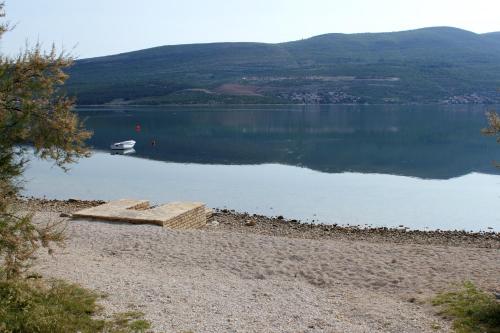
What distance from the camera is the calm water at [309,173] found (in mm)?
30250

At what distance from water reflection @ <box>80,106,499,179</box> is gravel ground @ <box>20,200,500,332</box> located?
24.8 meters

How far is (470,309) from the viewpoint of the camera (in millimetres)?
11031

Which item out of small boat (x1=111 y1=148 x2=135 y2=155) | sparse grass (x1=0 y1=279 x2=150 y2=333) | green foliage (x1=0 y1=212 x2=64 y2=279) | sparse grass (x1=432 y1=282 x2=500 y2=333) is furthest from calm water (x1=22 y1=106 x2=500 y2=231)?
green foliage (x1=0 y1=212 x2=64 y2=279)

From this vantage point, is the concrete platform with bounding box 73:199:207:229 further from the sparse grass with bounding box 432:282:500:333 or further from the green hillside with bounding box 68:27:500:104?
the green hillside with bounding box 68:27:500:104

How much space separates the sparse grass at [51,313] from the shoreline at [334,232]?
11.7 metres

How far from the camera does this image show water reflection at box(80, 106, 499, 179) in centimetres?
4822

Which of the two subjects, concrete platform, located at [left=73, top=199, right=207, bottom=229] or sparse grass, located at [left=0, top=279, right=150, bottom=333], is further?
concrete platform, located at [left=73, top=199, right=207, bottom=229]

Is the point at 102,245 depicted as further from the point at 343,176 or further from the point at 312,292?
the point at 343,176

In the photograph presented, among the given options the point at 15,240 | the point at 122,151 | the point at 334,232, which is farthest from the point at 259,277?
the point at 122,151

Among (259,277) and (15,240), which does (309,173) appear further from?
(15,240)

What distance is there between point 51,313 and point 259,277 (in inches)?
221

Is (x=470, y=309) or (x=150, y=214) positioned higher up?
(x=150, y=214)

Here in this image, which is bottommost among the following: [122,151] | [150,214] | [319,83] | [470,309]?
[122,151]

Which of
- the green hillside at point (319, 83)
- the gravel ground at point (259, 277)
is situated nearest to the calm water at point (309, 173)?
the gravel ground at point (259, 277)
